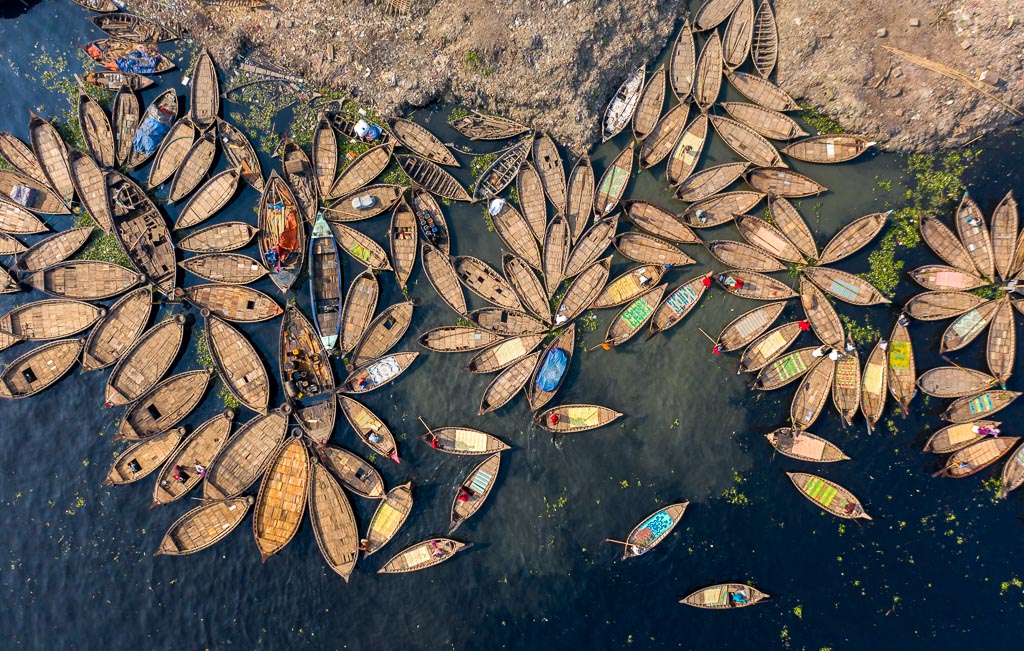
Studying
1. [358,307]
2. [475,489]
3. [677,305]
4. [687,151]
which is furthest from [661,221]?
[475,489]

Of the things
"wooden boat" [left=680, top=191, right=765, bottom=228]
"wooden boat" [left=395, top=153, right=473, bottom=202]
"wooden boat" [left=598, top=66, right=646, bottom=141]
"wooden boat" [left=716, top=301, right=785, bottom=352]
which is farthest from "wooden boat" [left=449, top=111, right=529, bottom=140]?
"wooden boat" [left=716, top=301, right=785, bottom=352]

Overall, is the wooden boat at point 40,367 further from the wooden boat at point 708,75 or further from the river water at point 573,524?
the wooden boat at point 708,75

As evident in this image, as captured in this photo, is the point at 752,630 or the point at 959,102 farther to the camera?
the point at 752,630

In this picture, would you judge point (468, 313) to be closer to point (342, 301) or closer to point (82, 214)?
point (342, 301)

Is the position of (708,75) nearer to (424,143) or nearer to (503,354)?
(424,143)

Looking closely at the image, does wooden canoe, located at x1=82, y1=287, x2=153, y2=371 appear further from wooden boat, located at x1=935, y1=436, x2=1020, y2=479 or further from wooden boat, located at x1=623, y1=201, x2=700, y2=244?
wooden boat, located at x1=935, y1=436, x2=1020, y2=479

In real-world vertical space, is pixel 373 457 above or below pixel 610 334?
below

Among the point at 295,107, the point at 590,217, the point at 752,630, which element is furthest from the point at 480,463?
→ the point at 295,107
